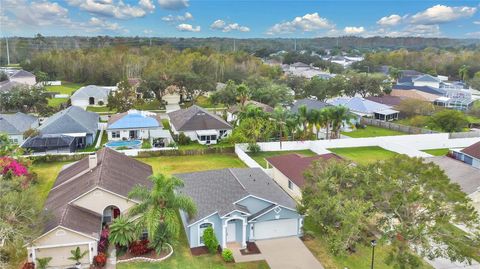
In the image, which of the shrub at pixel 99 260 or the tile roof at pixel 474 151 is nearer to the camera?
the shrub at pixel 99 260

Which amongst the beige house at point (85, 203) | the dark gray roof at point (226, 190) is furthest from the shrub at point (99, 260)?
the dark gray roof at point (226, 190)

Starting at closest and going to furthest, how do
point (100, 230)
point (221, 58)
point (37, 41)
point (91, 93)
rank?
point (100, 230) < point (91, 93) < point (221, 58) < point (37, 41)

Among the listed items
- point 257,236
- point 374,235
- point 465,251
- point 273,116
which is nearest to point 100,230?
point 257,236

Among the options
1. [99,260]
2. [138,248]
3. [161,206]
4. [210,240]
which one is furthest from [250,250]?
[99,260]

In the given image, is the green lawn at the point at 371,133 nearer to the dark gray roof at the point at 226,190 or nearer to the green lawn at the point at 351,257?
the dark gray roof at the point at 226,190

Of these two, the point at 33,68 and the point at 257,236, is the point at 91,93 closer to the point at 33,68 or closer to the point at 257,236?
the point at 33,68

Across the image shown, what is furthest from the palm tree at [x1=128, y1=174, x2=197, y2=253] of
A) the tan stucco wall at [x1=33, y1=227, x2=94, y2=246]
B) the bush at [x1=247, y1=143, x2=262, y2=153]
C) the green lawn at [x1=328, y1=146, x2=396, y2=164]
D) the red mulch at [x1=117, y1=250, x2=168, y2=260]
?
the green lawn at [x1=328, y1=146, x2=396, y2=164]
